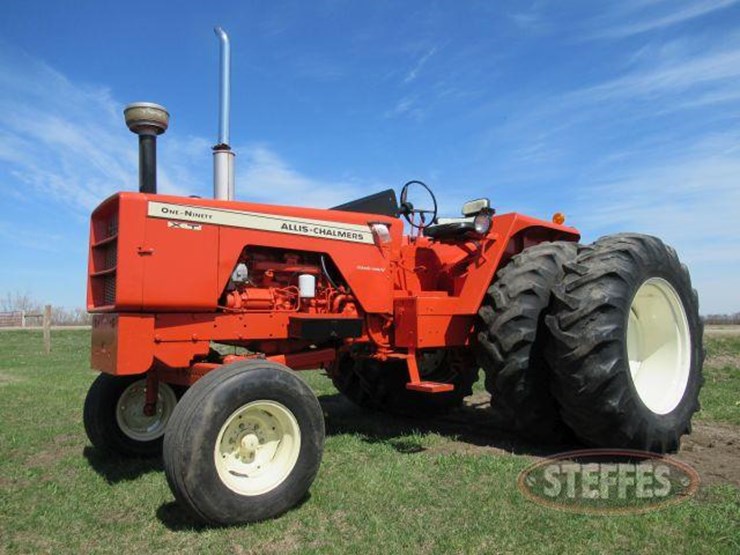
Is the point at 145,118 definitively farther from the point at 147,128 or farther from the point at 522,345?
the point at 522,345

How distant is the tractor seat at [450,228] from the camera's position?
5.23 m

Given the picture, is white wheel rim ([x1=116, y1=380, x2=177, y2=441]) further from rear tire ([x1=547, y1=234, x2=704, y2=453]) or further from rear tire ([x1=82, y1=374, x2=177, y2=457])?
rear tire ([x1=547, y1=234, x2=704, y2=453])

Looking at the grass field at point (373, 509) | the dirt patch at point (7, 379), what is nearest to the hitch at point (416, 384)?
the grass field at point (373, 509)

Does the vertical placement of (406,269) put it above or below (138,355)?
above

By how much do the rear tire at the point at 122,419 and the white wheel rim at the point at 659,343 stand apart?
3.89 m

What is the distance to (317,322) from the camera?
468 cm

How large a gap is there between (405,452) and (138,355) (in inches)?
82.4

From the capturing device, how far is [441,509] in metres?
3.59

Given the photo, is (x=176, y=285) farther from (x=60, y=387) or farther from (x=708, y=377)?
(x=708, y=377)

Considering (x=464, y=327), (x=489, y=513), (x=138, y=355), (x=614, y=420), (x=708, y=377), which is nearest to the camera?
(x=489, y=513)

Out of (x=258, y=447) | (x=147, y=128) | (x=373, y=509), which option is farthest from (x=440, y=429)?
(x=147, y=128)

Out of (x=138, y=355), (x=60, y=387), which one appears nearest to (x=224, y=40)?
(x=138, y=355)
